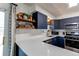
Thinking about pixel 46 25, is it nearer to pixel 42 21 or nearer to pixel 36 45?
pixel 42 21

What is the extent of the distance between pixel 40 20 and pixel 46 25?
93 mm

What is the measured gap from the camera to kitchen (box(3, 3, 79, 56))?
944 millimetres

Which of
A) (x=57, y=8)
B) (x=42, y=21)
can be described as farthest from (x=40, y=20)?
(x=57, y=8)

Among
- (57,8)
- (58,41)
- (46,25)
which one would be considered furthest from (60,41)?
(57,8)

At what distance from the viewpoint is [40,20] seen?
108cm

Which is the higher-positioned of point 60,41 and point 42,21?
point 42,21

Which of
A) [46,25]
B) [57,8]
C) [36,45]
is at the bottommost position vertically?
[36,45]

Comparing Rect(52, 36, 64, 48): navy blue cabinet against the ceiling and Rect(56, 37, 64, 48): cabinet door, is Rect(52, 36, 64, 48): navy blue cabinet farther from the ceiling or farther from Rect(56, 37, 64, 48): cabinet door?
the ceiling

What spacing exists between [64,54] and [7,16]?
67 cm

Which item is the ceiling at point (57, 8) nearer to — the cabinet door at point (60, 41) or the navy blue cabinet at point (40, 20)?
the navy blue cabinet at point (40, 20)

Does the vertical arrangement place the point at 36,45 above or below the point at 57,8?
below

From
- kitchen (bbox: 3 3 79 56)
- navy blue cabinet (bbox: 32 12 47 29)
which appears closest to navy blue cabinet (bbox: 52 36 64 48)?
kitchen (bbox: 3 3 79 56)

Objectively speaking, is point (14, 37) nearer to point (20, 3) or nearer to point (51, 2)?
point (20, 3)

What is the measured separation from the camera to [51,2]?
3.38 ft
